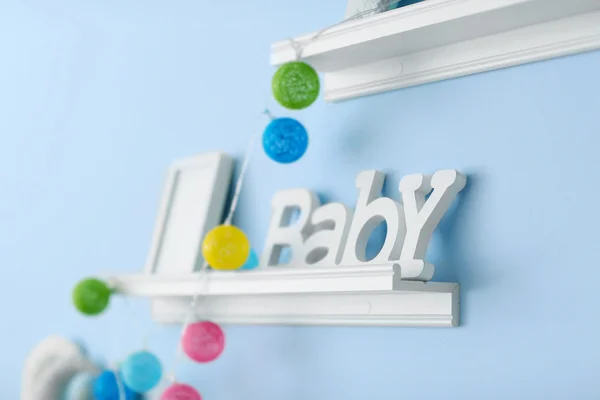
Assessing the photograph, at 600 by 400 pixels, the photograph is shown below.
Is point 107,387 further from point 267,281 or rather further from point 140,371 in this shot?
point 267,281

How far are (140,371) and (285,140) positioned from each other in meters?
0.40

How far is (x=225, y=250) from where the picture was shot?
1093 mm

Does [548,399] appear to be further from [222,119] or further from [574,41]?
[222,119]

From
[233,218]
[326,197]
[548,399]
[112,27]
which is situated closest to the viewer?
[548,399]

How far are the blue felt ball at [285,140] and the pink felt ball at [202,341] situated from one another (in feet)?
0.84

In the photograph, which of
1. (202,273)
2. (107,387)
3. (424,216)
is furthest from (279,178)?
(107,387)

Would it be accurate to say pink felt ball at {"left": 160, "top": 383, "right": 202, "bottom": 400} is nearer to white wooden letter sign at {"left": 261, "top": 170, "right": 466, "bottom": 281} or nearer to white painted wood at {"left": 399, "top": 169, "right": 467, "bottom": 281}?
white wooden letter sign at {"left": 261, "top": 170, "right": 466, "bottom": 281}

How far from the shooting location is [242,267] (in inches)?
46.0

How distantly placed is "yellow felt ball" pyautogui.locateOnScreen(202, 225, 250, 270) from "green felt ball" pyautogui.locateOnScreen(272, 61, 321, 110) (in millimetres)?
186

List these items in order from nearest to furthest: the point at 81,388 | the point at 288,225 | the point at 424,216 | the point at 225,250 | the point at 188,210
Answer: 1. the point at 424,216
2. the point at 225,250
3. the point at 288,225
4. the point at 188,210
5. the point at 81,388

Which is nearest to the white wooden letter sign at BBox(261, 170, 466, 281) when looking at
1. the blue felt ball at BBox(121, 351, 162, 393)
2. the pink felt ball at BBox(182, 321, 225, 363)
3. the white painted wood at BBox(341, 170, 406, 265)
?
the white painted wood at BBox(341, 170, 406, 265)

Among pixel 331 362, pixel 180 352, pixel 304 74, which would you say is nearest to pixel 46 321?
pixel 180 352

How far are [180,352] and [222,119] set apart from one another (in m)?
0.37

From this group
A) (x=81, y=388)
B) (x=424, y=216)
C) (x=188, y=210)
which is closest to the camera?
(x=424, y=216)
